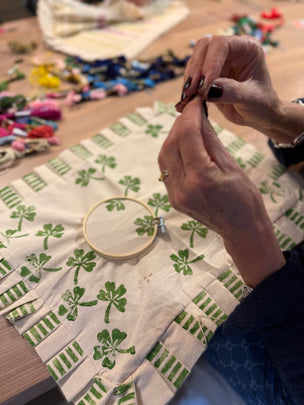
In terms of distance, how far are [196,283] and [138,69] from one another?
0.86 meters

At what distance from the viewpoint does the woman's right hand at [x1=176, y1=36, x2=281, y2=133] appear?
0.68m

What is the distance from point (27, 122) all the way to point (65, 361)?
693 millimetres

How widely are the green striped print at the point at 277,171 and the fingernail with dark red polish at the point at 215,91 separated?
346 mm

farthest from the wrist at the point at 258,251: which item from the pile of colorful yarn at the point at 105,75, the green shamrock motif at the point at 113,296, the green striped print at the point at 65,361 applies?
the pile of colorful yarn at the point at 105,75

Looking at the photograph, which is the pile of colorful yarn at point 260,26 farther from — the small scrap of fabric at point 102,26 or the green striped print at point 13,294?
the green striped print at point 13,294

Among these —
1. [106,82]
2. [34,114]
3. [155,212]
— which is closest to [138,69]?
[106,82]

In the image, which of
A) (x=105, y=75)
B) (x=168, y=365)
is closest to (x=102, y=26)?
(x=105, y=75)

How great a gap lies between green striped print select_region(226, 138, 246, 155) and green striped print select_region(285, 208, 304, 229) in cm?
23

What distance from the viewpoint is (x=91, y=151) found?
0.92 metres

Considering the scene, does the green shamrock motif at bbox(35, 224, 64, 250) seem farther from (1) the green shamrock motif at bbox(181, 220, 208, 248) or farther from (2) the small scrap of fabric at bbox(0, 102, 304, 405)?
(1) the green shamrock motif at bbox(181, 220, 208, 248)

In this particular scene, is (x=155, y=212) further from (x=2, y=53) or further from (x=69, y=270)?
(x=2, y=53)

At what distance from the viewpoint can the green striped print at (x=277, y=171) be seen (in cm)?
92

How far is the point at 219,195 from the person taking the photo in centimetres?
57

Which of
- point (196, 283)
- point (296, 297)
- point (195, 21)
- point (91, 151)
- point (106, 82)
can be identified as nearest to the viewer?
point (296, 297)
